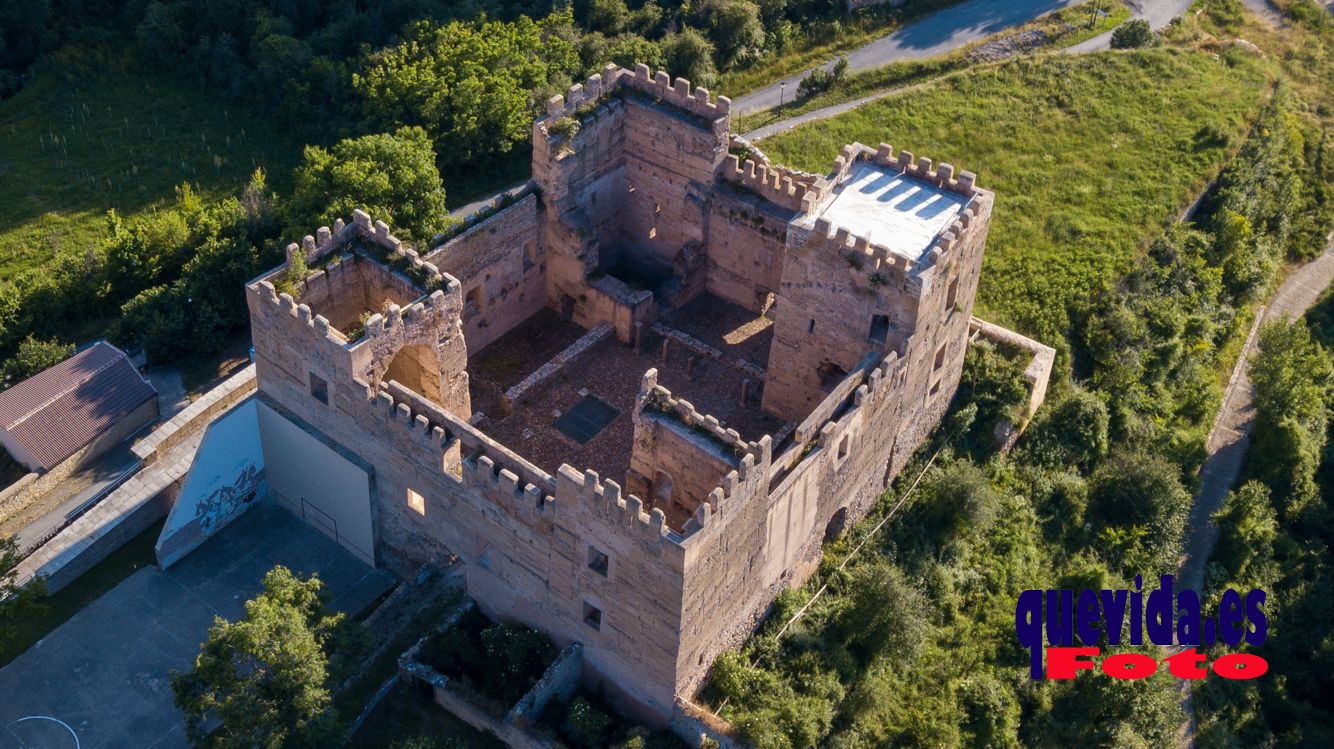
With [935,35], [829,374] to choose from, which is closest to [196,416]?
[829,374]

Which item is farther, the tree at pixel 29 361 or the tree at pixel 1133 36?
the tree at pixel 1133 36

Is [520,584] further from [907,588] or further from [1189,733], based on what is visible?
[1189,733]

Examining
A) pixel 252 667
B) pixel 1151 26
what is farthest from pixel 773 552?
pixel 1151 26

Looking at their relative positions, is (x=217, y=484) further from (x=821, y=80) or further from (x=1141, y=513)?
(x=821, y=80)

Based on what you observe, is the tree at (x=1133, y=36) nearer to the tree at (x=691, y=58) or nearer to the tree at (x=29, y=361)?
the tree at (x=691, y=58)

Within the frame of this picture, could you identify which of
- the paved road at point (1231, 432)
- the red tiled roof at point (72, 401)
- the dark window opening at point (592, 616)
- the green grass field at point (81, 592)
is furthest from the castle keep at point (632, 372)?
the paved road at point (1231, 432)

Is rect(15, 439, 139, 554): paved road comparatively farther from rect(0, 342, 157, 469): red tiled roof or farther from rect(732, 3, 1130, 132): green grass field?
rect(732, 3, 1130, 132): green grass field
